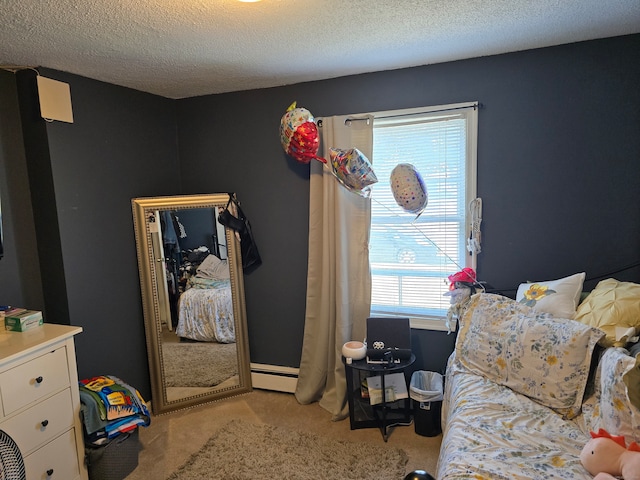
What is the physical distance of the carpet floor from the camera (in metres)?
2.32

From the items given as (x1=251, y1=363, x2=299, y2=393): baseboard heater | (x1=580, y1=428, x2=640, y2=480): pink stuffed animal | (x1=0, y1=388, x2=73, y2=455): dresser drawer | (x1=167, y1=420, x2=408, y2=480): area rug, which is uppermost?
(x1=580, y1=428, x2=640, y2=480): pink stuffed animal

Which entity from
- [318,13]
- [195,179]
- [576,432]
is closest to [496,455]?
[576,432]

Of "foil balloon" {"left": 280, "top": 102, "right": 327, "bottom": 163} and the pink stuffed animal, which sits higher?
"foil balloon" {"left": 280, "top": 102, "right": 327, "bottom": 163}

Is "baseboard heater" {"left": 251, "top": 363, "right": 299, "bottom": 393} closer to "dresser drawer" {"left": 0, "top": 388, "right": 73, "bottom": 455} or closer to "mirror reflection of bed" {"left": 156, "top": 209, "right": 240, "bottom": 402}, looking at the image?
"mirror reflection of bed" {"left": 156, "top": 209, "right": 240, "bottom": 402}

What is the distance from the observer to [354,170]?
246 cm

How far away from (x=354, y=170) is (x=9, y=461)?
2.12 m

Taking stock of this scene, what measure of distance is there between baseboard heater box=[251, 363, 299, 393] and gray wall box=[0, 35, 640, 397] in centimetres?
13

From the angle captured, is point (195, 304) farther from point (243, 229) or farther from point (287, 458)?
point (287, 458)

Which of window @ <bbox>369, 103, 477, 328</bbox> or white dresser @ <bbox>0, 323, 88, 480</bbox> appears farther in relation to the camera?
window @ <bbox>369, 103, 477, 328</bbox>

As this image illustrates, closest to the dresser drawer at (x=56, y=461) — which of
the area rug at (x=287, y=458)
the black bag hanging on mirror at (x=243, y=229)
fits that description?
the area rug at (x=287, y=458)

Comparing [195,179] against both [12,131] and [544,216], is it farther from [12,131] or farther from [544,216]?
[544,216]

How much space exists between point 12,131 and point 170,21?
129cm

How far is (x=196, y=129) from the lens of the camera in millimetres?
3236

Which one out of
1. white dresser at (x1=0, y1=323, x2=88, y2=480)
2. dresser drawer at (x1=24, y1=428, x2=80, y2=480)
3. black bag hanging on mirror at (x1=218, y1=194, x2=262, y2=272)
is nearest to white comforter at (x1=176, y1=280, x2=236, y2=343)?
black bag hanging on mirror at (x1=218, y1=194, x2=262, y2=272)
